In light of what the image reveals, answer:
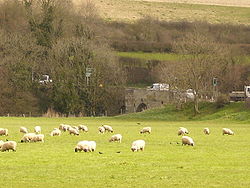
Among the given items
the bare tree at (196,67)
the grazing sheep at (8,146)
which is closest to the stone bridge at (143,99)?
the bare tree at (196,67)

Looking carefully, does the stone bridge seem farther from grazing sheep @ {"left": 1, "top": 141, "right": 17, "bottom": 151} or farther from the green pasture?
grazing sheep @ {"left": 1, "top": 141, "right": 17, "bottom": 151}

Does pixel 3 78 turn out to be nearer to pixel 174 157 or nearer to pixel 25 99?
pixel 25 99

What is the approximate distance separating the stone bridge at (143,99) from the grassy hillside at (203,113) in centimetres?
1284

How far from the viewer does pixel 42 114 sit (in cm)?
10600

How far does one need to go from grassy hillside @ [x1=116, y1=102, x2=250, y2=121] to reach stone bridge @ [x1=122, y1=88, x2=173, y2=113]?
12837 mm

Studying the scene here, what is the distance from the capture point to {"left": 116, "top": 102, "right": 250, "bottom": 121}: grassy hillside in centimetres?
7945

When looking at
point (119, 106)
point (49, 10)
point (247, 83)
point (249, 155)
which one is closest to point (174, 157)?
point (249, 155)

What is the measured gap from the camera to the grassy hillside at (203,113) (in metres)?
79.4

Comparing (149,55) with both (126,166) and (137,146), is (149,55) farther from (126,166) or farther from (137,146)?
(126,166)

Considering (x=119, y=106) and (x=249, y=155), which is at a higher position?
(x=249, y=155)

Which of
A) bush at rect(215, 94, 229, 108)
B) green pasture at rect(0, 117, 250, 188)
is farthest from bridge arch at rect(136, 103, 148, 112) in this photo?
green pasture at rect(0, 117, 250, 188)

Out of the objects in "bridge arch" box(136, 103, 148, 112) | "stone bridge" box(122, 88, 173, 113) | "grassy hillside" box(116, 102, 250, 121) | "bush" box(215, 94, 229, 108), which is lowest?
"bridge arch" box(136, 103, 148, 112)

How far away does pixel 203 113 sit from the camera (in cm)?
8781

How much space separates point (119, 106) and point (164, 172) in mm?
84159
